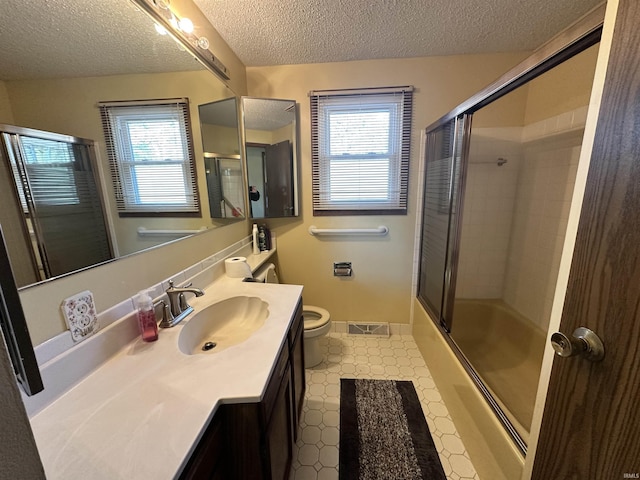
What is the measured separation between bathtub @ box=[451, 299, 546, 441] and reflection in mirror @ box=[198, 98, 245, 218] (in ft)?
5.85

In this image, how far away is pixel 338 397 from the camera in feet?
5.46

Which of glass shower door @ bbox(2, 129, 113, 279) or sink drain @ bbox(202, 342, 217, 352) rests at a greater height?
glass shower door @ bbox(2, 129, 113, 279)

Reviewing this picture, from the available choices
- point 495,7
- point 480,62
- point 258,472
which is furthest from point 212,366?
point 480,62

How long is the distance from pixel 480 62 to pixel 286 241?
6.78ft

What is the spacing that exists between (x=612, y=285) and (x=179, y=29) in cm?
184

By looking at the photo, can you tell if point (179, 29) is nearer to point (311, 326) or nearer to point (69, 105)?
point (69, 105)

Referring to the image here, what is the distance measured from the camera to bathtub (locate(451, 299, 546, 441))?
4.22 ft

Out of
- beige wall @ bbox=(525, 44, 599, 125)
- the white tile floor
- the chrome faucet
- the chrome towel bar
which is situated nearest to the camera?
the chrome faucet

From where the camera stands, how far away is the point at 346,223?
7.18 feet

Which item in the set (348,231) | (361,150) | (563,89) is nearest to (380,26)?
(361,150)

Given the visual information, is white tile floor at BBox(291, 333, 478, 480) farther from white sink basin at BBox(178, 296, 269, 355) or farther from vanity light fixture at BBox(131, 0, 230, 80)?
vanity light fixture at BBox(131, 0, 230, 80)

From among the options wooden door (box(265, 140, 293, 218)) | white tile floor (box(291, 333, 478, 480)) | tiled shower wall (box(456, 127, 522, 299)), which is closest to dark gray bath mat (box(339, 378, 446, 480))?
white tile floor (box(291, 333, 478, 480))

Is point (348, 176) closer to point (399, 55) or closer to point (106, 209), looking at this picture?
point (399, 55)

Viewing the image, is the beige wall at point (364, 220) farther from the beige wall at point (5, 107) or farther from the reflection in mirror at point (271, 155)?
the beige wall at point (5, 107)
